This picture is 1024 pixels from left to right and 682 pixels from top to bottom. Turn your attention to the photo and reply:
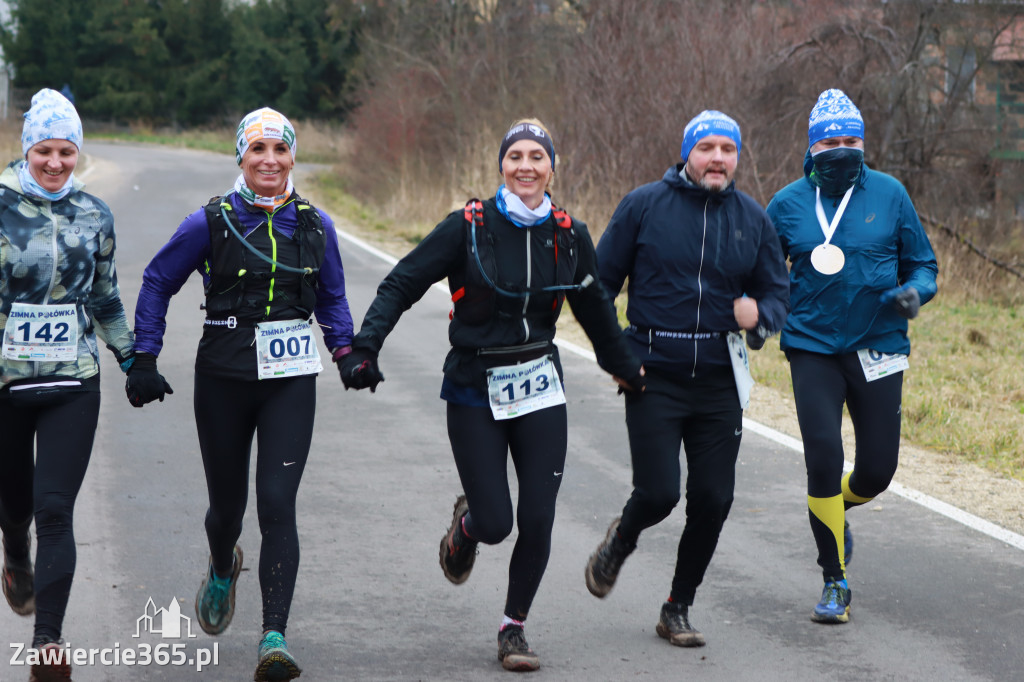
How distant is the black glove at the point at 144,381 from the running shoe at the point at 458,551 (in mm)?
1226

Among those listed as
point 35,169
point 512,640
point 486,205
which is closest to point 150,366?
point 35,169

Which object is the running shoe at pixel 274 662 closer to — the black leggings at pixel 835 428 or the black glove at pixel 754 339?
the black glove at pixel 754 339

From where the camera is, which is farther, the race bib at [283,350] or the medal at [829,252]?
the medal at [829,252]

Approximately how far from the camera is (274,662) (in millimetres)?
4328

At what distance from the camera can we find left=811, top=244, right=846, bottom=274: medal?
5516 mm

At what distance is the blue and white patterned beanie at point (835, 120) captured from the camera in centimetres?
556

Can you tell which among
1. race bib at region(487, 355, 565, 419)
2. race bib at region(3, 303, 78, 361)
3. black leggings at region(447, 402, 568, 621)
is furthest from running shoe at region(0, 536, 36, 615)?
race bib at region(487, 355, 565, 419)

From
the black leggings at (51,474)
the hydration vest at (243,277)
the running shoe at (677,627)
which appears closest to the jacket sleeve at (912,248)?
the running shoe at (677,627)

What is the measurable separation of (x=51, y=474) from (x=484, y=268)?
1640 mm

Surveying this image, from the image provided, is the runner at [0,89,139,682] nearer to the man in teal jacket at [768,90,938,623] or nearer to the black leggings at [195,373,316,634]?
the black leggings at [195,373,316,634]

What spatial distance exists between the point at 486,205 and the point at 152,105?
249 ft

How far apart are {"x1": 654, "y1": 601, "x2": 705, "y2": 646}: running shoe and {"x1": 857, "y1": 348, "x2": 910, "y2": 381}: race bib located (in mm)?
1243

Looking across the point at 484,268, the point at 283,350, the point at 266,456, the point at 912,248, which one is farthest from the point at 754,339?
the point at 266,456

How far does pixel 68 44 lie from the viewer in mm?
77750
